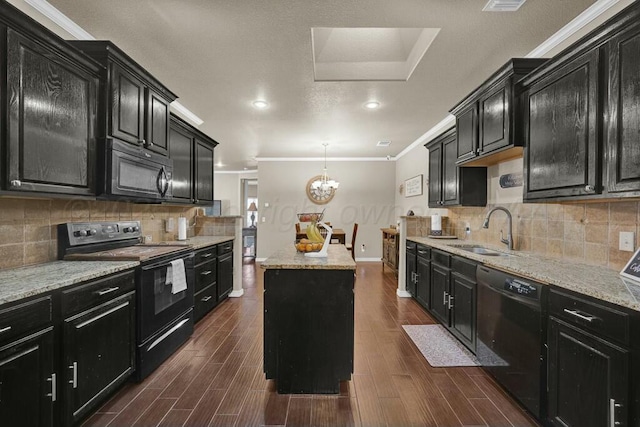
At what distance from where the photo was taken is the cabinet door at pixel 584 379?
126cm

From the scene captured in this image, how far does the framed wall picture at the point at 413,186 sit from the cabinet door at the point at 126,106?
4.71 meters

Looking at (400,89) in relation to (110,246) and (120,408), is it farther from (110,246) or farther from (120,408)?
(120,408)

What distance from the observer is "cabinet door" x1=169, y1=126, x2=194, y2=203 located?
3.24 meters

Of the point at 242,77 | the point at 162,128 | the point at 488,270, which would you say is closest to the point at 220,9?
the point at 242,77

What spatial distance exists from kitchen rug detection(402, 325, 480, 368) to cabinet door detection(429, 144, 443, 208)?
5.71ft

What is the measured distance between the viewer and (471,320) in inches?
102

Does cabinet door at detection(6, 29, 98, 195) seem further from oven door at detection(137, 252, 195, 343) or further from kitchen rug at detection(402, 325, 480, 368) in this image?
kitchen rug at detection(402, 325, 480, 368)

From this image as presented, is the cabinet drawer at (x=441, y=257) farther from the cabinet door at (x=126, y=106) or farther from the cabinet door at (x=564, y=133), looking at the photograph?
the cabinet door at (x=126, y=106)

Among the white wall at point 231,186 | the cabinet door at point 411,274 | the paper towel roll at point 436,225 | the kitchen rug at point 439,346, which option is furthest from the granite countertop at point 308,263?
the white wall at point 231,186

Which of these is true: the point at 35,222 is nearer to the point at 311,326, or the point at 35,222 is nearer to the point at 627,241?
the point at 311,326

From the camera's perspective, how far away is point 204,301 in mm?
3412

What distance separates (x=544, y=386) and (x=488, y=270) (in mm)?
798

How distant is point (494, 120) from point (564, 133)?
72 centimetres

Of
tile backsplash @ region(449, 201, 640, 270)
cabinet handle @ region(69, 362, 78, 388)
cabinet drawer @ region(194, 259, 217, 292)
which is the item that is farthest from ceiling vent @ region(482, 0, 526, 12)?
cabinet drawer @ region(194, 259, 217, 292)
